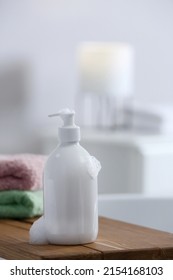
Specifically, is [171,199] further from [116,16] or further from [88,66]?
[116,16]

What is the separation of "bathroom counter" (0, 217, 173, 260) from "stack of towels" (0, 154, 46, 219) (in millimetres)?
124

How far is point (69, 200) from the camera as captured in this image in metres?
1.18

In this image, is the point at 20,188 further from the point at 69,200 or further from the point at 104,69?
the point at 104,69

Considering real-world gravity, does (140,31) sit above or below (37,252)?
above

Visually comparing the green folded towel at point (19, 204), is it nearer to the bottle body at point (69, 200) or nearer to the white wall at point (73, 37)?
the bottle body at point (69, 200)

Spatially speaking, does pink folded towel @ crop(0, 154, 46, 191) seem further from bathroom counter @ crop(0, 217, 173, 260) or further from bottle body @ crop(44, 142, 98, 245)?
bottle body @ crop(44, 142, 98, 245)

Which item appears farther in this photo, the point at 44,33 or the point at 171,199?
the point at 44,33

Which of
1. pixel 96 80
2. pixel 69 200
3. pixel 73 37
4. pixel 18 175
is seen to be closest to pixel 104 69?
pixel 96 80

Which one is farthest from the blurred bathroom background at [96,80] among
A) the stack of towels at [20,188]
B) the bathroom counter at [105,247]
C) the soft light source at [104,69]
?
the bathroom counter at [105,247]

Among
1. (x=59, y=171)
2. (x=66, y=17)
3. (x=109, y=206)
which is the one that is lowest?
(x=109, y=206)

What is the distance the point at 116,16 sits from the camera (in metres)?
4.32

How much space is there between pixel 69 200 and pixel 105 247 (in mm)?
87
